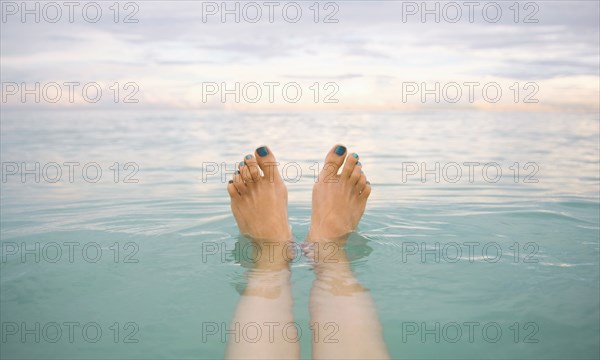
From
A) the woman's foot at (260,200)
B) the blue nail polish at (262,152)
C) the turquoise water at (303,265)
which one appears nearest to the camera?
the turquoise water at (303,265)

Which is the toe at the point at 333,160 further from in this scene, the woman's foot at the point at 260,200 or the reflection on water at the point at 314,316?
the reflection on water at the point at 314,316

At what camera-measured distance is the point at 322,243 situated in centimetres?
290

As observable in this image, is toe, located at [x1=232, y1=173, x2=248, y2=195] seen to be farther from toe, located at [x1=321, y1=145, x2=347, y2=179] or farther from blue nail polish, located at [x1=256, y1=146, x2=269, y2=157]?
toe, located at [x1=321, y1=145, x2=347, y2=179]

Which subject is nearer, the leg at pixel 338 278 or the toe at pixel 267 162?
the leg at pixel 338 278

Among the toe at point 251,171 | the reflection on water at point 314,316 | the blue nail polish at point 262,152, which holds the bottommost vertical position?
the reflection on water at point 314,316

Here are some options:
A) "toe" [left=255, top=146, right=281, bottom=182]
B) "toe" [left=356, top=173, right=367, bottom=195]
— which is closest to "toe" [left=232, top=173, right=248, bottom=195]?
"toe" [left=255, top=146, right=281, bottom=182]

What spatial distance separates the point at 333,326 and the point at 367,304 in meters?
0.26

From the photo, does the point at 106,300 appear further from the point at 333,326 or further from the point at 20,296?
the point at 333,326

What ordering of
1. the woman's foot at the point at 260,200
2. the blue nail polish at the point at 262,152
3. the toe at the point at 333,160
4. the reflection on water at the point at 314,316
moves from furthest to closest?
1. the toe at the point at 333,160
2. the blue nail polish at the point at 262,152
3. the woman's foot at the point at 260,200
4. the reflection on water at the point at 314,316

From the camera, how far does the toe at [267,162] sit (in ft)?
10.6

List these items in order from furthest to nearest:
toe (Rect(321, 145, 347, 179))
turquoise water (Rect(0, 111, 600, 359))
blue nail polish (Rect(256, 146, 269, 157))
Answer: toe (Rect(321, 145, 347, 179))
blue nail polish (Rect(256, 146, 269, 157))
turquoise water (Rect(0, 111, 600, 359))

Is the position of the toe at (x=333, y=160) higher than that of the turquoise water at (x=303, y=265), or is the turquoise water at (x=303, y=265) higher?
the toe at (x=333, y=160)

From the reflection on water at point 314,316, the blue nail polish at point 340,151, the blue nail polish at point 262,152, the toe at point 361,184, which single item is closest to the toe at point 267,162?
the blue nail polish at point 262,152

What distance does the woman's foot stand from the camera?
305cm
